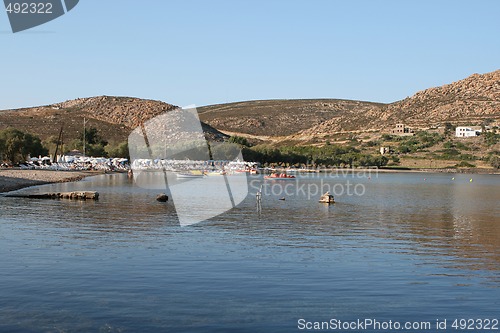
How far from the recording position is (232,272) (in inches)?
794

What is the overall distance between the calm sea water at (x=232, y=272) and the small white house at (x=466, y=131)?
132 meters

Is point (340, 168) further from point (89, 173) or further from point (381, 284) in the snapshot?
point (381, 284)

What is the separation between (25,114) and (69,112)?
523 inches

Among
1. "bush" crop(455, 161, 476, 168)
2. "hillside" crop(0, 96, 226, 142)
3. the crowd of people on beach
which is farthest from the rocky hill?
the crowd of people on beach

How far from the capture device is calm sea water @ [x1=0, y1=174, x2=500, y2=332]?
15125 millimetres

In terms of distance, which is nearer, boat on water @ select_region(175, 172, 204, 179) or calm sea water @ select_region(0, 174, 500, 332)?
calm sea water @ select_region(0, 174, 500, 332)

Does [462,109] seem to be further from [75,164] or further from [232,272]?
[232,272]

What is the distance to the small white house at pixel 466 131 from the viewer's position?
528 feet

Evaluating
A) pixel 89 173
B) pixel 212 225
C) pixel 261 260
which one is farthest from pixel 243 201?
pixel 89 173

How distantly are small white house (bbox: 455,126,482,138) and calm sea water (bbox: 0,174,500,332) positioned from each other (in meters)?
132

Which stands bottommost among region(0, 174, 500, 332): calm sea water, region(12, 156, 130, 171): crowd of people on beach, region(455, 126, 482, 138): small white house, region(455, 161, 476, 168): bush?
region(455, 161, 476, 168): bush

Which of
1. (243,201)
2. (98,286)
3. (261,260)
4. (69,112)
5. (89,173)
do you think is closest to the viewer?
(98,286)

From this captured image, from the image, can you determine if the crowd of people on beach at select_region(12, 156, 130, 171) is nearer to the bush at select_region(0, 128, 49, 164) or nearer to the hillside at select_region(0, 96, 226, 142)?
the bush at select_region(0, 128, 49, 164)

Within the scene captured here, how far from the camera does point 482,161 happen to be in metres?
156
